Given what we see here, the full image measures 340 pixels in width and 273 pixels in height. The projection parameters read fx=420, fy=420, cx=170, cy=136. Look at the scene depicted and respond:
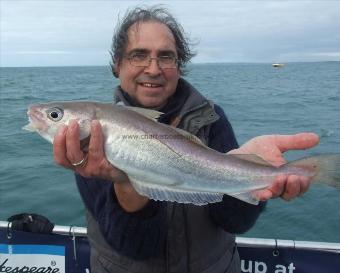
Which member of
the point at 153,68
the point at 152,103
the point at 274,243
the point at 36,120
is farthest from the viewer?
the point at 274,243

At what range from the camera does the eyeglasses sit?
3908 millimetres

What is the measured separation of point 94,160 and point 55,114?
1.64ft

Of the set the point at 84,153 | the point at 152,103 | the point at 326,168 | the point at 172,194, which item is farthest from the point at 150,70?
the point at 326,168

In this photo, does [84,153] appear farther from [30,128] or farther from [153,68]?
[153,68]

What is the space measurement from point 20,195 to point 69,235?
6.97 meters

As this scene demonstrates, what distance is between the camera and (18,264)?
5.45 metres

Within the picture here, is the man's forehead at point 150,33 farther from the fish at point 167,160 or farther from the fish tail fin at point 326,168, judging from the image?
the fish tail fin at point 326,168

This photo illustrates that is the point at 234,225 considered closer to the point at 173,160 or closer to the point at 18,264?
the point at 173,160

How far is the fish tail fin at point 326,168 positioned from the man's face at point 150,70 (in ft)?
4.89

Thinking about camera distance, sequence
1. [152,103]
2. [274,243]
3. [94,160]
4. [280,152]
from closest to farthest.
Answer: [94,160] → [280,152] → [152,103] → [274,243]

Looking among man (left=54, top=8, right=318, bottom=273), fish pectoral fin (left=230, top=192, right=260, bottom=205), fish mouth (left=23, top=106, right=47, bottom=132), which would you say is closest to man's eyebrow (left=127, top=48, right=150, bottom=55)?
man (left=54, top=8, right=318, bottom=273)

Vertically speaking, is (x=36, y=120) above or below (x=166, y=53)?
below

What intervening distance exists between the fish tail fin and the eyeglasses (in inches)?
61.2

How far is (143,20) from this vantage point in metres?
4.03
